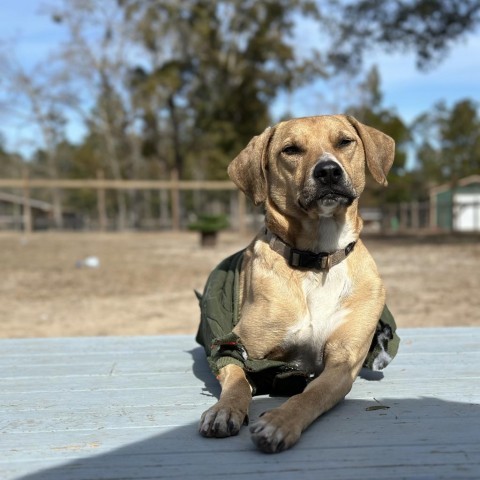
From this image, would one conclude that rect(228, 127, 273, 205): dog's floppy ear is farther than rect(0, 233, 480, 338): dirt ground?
No

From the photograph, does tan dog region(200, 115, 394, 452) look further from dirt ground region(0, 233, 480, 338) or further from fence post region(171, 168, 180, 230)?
fence post region(171, 168, 180, 230)

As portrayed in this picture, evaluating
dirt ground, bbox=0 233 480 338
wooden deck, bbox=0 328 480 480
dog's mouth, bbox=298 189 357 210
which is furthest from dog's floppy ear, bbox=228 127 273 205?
dirt ground, bbox=0 233 480 338

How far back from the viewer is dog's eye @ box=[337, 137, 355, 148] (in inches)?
127

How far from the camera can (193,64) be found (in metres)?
36.6

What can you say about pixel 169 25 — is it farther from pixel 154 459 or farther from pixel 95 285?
pixel 154 459

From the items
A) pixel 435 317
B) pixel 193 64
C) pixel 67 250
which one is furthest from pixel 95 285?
pixel 193 64

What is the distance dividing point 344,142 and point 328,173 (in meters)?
0.41

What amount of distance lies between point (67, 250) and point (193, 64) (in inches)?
780

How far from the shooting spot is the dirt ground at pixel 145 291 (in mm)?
Result: 7918

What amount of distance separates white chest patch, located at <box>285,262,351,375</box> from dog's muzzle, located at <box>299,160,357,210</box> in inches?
13.1

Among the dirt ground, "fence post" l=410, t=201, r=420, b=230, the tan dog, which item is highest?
the tan dog

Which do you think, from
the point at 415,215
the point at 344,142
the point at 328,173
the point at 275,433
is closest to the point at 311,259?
the point at 328,173

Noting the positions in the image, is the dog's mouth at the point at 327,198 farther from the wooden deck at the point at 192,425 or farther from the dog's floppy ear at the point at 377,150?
the wooden deck at the point at 192,425

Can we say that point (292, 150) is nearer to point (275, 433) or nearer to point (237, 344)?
point (237, 344)
